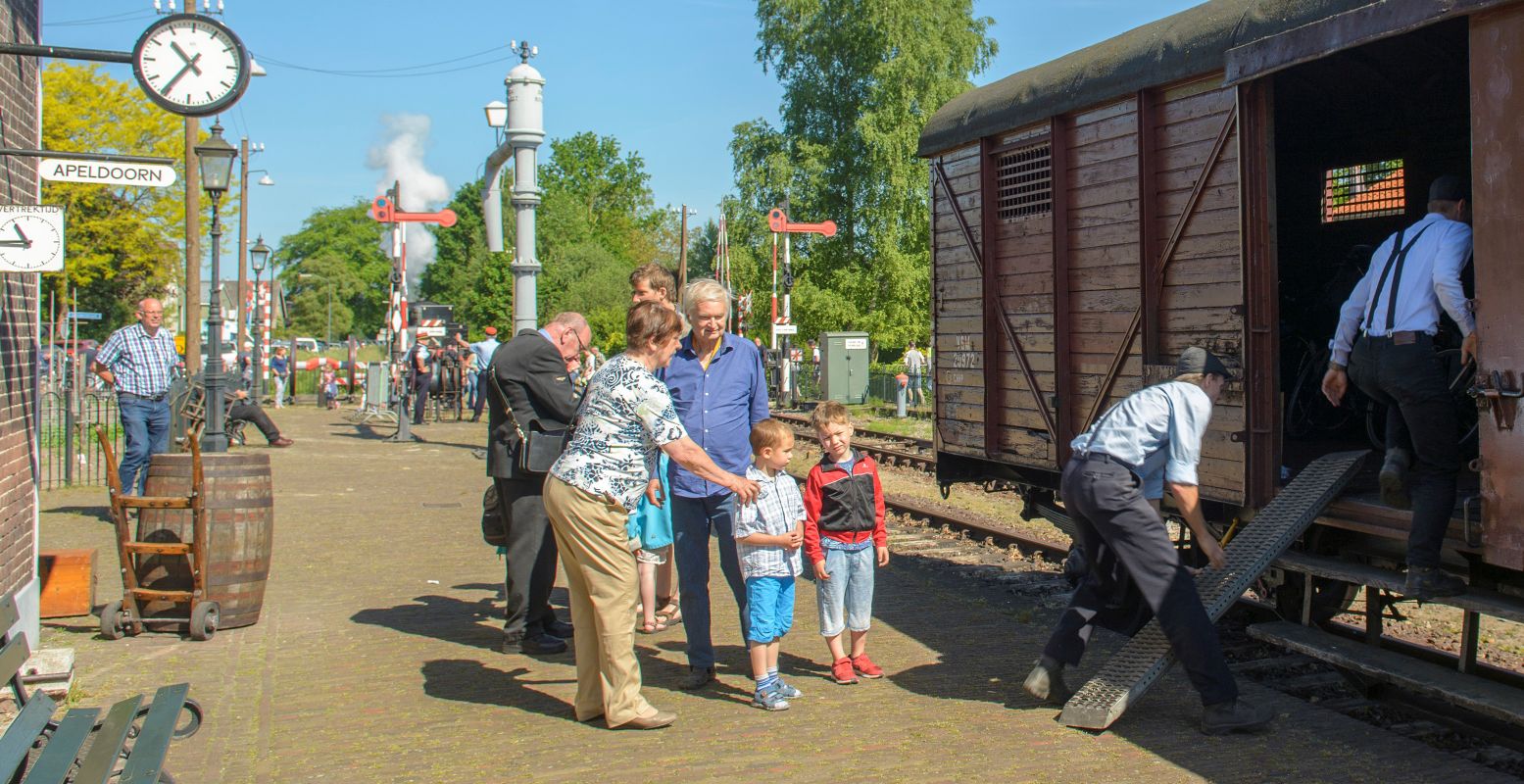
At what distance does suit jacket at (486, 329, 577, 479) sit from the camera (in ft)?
22.0

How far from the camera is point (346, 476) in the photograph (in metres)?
16.7

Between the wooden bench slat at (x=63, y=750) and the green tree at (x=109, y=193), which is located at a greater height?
the green tree at (x=109, y=193)

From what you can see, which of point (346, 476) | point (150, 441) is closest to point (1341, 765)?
point (150, 441)

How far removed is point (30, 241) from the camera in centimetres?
615

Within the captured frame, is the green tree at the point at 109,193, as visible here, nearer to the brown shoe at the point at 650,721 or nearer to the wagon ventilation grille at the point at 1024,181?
the wagon ventilation grille at the point at 1024,181

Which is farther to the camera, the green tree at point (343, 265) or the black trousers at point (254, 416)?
the green tree at point (343, 265)

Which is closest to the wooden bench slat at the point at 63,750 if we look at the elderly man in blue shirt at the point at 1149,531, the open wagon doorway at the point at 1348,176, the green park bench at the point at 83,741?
the green park bench at the point at 83,741

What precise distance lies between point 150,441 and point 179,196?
32.8 metres

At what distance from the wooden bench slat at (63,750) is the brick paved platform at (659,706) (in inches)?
43.0

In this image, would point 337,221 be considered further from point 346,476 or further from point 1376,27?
point 1376,27

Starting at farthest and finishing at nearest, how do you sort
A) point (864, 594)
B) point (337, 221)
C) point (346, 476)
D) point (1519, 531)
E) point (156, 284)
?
1. point (337, 221)
2. point (156, 284)
3. point (346, 476)
4. point (864, 594)
5. point (1519, 531)

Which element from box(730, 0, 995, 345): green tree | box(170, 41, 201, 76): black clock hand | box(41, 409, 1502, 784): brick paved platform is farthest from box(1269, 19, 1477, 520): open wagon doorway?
box(730, 0, 995, 345): green tree

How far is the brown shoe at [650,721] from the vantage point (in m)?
5.42

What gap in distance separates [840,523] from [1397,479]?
244cm
